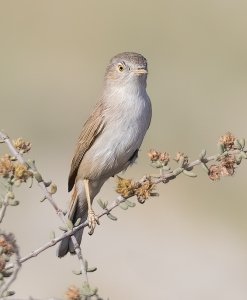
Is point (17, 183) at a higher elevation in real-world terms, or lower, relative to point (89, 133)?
higher

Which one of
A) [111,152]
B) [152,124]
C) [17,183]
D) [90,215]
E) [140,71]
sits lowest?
[152,124]

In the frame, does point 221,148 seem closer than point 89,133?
Yes

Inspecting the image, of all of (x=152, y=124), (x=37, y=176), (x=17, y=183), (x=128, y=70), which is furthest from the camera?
(x=152, y=124)

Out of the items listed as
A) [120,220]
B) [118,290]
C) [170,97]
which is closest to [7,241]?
[118,290]

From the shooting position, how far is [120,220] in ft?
52.2

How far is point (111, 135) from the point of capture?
7.69 metres

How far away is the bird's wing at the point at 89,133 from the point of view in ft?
25.6

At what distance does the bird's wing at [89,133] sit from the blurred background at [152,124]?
4.96 metres

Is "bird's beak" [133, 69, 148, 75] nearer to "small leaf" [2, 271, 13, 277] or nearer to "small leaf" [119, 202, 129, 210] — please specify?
"small leaf" [119, 202, 129, 210]

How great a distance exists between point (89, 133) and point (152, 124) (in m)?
11.6

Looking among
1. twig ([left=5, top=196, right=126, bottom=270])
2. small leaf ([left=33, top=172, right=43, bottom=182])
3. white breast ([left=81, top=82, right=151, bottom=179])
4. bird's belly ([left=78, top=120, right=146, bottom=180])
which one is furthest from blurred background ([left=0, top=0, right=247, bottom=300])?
small leaf ([left=33, top=172, right=43, bottom=182])

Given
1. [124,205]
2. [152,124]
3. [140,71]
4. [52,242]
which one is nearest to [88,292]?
[52,242]

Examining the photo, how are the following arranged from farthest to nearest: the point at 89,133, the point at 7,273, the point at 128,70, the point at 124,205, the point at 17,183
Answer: the point at 128,70
the point at 89,133
the point at 124,205
the point at 17,183
the point at 7,273

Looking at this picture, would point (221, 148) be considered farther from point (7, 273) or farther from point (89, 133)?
point (89, 133)
